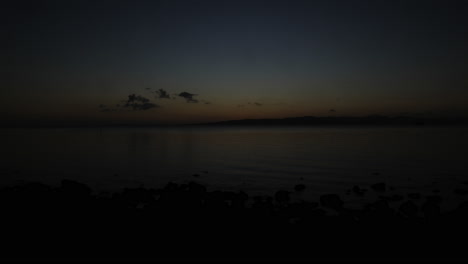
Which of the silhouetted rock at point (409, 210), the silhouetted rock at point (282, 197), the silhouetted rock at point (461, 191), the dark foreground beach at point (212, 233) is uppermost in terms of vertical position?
the dark foreground beach at point (212, 233)

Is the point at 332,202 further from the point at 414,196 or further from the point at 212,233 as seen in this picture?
the point at 212,233

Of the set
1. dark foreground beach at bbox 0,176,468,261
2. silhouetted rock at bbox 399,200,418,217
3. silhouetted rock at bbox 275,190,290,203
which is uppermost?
dark foreground beach at bbox 0,176,468,261

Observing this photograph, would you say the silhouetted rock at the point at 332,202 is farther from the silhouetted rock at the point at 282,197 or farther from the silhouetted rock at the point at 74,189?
the silhouetted rock at the point at 74,189

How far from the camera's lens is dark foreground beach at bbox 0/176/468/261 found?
30.5 ft

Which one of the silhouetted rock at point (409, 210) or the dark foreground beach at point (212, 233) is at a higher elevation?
the dark foreground beach at point (212, 233)

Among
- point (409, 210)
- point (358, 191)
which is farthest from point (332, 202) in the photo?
point (358, 191)

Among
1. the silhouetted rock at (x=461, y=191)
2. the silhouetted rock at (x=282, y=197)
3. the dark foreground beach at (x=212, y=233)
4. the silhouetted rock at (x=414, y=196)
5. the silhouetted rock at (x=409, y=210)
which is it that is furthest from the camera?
the silhouetted rock at (x=461, y=191)

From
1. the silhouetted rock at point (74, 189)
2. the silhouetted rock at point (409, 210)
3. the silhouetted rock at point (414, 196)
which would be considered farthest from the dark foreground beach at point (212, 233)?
the silhouetted rock at point (414, 196)

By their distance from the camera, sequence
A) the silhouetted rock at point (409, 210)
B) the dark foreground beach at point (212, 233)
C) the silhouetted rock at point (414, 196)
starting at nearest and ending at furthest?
the dark foreground beach at point (212, 233) → the silhouetted rock at point (409, 210) → the silhouetted rock at point (414, 196)

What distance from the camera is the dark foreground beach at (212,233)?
930 centimetres

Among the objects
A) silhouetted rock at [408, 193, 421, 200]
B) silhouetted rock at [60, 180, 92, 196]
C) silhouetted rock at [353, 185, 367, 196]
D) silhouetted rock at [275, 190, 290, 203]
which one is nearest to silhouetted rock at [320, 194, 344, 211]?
silhouetted rock at [275, 190, 290, 203]

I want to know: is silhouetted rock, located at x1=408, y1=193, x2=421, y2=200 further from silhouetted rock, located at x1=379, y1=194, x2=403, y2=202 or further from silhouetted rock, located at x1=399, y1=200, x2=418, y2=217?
silhouetted rock, located at x1=399, y1=200, x2=418, y2=217

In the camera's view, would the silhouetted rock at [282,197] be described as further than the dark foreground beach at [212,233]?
Yes

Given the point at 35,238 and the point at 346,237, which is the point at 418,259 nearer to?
the point at 346,237
